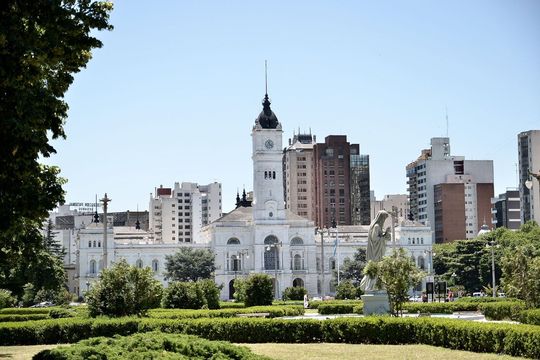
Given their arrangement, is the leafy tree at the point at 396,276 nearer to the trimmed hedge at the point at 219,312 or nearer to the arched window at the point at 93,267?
the trimmed hedge at the point at 219,312

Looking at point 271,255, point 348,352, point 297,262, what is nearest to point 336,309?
point 348,352

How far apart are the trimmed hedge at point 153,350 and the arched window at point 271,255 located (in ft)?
354

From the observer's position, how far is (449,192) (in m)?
167

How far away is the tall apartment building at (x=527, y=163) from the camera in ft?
519

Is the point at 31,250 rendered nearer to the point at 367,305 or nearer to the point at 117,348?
the point at 117,348

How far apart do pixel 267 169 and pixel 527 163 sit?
55.0m

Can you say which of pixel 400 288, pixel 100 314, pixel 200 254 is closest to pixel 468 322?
pixel 400 288

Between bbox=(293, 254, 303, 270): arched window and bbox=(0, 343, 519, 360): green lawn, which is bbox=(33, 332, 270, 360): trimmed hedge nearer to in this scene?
bbox=(0, 343, 519, 360): green lawn

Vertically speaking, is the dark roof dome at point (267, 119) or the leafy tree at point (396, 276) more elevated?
the dark roof dome at point (267, 119)

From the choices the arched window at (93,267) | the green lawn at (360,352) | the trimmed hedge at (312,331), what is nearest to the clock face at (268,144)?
the arched window at (93,267)

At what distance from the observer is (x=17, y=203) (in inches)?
870

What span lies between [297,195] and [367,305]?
494ft

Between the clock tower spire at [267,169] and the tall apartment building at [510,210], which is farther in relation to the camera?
the tall apartment building at [510,210]

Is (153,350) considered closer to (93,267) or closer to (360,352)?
(360,352)
